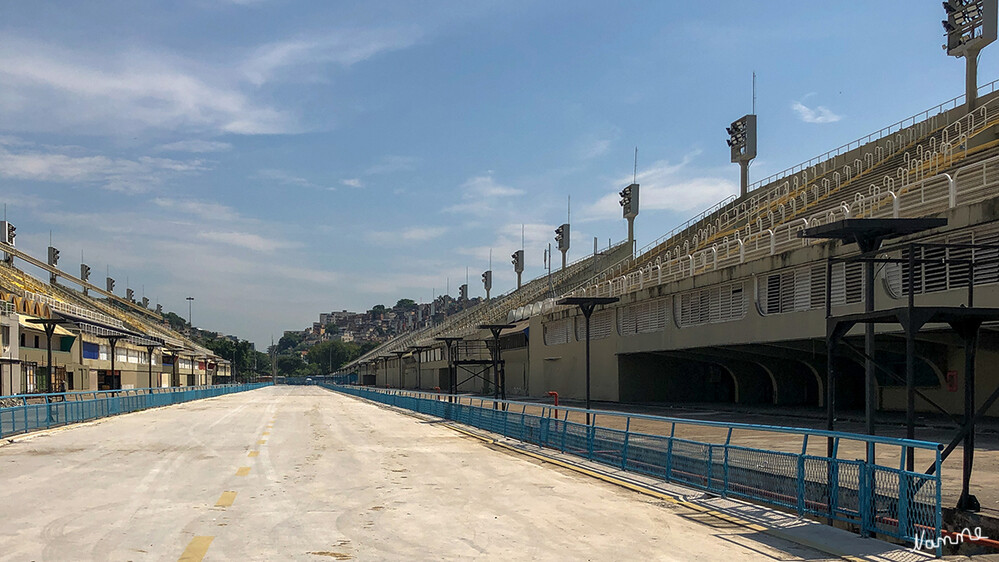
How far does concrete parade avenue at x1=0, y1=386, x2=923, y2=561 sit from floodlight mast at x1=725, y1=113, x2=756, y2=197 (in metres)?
46.2

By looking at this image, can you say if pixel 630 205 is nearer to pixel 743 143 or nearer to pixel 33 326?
pixel 743 143

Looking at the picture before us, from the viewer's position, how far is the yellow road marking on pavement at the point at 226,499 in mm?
12117

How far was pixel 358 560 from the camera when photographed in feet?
28.0

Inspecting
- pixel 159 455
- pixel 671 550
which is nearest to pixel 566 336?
pixel 159 455

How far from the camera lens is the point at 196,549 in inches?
352

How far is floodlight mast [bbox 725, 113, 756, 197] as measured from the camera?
6131 cm

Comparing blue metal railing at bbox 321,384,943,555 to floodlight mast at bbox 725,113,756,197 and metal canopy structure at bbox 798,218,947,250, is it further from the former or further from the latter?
floodlight mast at bbox 725,113,756,197

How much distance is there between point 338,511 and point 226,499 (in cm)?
206

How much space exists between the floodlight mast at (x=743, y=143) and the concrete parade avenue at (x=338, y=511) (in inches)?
1819

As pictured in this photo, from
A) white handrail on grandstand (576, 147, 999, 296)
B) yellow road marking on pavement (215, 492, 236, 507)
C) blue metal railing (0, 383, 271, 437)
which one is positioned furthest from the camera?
blue metal railing (0, 383, 271, 437)

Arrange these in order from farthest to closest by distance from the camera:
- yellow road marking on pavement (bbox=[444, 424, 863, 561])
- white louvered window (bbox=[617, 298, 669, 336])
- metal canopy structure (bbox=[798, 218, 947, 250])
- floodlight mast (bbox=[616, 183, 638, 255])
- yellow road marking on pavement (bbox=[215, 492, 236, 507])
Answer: floodlight mast (bbox=[616, 183, 638, 255]) < white louvered window (bbox=[617, 298, 669, 336]) < yellow road marking on pavement (bbox=[215, 492, 236, 507]) < metal canopy structure (bbox=[798, 218, 947, 250]) < yellow road marking on pavement (bbox=[444, 424, 863, 561])

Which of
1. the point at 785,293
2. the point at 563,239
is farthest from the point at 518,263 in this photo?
the point at 785,293

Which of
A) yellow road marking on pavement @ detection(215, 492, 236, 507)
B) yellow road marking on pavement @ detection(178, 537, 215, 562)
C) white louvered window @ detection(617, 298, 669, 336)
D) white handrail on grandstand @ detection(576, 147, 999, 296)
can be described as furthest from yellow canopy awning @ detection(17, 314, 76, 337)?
yellow road marking on pavement @ detection(178, 537, 215, 562)

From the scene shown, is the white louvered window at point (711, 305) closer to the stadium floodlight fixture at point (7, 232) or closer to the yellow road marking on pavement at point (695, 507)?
the yellow road marking on pavement at point (695, 507)
